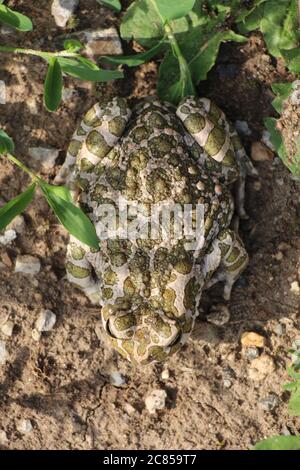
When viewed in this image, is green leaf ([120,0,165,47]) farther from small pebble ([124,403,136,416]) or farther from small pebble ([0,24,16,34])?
small pebble ([124,403,136,416])

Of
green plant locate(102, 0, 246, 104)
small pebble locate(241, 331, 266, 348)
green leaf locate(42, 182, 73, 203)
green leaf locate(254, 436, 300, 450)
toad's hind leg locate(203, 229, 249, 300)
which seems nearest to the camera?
green leaf locate(42, 182, 73, 203)

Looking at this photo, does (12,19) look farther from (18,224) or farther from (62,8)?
(18,224)

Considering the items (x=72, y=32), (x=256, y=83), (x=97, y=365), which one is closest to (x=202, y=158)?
(x=256, y=83)

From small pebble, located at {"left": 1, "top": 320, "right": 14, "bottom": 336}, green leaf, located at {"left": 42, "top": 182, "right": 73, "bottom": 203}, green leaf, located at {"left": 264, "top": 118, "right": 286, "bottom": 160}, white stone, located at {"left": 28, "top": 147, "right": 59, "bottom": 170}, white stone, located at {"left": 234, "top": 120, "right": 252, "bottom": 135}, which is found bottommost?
small pebble, located at {"left": 1, "top": 320, "right": 14, "bottom": 336}

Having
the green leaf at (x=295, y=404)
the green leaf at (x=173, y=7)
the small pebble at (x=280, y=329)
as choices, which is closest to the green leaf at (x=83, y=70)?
the green leaf at (x=173, y=7)

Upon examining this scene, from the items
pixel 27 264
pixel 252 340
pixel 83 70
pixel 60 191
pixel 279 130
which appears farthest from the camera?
pixel 252 340

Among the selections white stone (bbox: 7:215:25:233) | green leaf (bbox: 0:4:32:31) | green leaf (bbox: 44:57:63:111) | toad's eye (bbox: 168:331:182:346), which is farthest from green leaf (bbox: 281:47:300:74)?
white stone (bbox: 7:215:25:233)

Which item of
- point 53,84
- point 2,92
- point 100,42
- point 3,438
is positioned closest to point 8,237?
point 2,92
